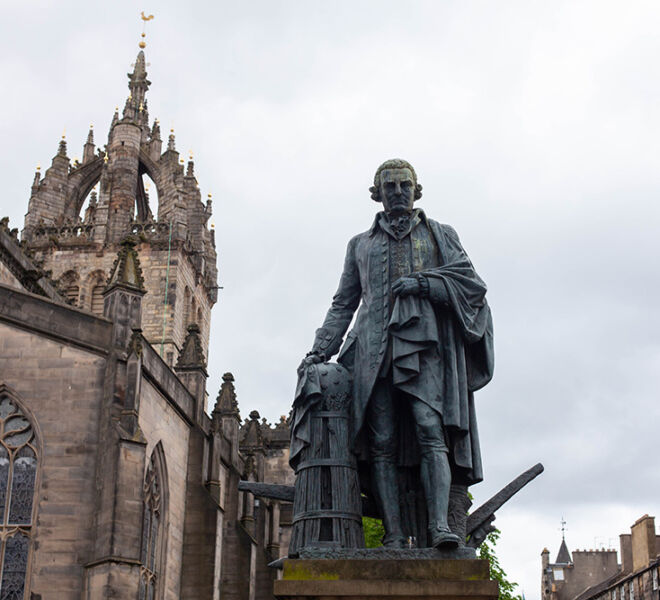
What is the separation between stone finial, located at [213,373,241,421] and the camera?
33.9 m

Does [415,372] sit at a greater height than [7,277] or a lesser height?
lesser

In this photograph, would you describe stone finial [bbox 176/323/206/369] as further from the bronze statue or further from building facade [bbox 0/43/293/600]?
the bronze statue

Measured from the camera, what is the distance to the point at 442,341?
237 inches

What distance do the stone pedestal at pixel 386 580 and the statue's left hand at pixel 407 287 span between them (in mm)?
1504

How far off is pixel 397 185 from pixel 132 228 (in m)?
47.5

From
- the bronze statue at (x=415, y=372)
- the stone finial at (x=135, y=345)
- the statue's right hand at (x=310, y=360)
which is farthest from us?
the stone finial at (x=135, y=345)

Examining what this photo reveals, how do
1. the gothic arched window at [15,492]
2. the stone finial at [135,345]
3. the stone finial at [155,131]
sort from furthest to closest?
the stone finial at [155,131] → the stone finial at [135,345] → the gothic arched window at [15,492]

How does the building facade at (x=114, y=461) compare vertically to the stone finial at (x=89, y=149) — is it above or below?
below

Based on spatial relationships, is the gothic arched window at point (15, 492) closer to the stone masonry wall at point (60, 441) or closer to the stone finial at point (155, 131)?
the stone masonry wall at point (60, 441)

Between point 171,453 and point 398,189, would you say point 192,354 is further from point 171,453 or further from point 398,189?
point 398,189

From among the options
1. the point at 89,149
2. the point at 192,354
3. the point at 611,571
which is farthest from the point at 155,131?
the point at 611,571

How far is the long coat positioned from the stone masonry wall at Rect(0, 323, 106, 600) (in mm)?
16977

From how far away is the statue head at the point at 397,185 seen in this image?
6.35m

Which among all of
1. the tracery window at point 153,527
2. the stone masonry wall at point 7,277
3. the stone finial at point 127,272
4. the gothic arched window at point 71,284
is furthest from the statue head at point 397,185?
the gothic arched window at point 71,284
